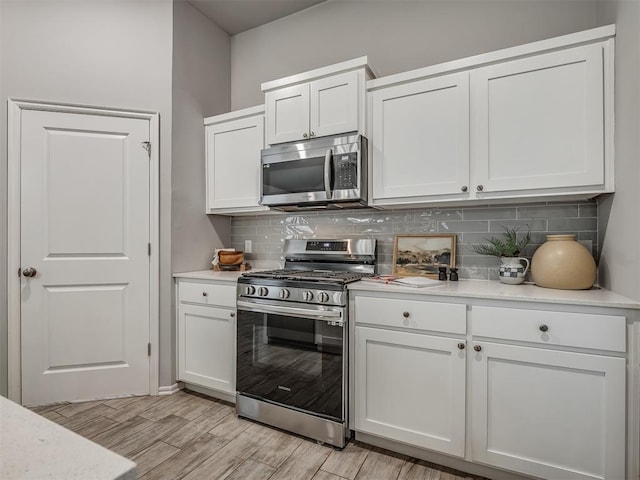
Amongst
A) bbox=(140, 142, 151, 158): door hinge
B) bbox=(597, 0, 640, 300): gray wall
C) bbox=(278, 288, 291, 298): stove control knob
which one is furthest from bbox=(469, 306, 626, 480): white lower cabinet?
bbox=(140, 142, 151, 158): door hinge

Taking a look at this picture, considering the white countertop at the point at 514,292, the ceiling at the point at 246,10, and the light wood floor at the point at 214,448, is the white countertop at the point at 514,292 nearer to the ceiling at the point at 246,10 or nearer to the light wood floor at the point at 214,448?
the light wood floor at the point at 214,448

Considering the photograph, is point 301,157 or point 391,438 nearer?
point 391,438

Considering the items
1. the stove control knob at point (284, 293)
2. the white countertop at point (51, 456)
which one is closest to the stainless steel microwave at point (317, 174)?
the stove control knob at point (284, 293)

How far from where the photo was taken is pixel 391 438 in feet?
6.19

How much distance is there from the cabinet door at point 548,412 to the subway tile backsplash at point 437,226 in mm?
734

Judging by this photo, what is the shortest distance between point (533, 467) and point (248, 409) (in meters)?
1.63

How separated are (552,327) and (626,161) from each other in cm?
83

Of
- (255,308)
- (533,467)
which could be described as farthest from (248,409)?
(533,467)

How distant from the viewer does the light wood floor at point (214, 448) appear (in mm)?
1775

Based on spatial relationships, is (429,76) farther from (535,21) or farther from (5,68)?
(5,68)

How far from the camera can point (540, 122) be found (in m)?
1.82

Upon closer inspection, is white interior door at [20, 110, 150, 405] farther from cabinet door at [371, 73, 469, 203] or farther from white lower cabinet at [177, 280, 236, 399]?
cabinet door at [371, 73, 469, 203]

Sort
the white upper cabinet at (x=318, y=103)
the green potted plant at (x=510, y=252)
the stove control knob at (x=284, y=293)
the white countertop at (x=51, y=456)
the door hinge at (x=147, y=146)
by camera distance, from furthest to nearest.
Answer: the door hinge at (x=147, y=146)
the white upper cabinet at (x=318, y=103)
the stove control knob at (x=284, y=293)
the green potted plant at (x=510, y=252)
the white countertop at (x=51, y=456)

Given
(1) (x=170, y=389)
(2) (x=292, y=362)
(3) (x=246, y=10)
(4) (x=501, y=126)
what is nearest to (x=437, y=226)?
(4) (x=501, y=126)
